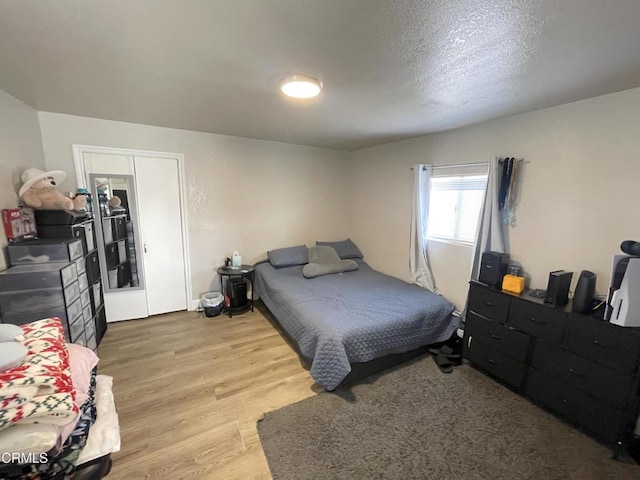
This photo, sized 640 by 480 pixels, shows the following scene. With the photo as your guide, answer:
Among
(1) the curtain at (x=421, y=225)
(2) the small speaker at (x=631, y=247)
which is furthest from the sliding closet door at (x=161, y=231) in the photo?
(2) the small speaker at (x=631, y=247)

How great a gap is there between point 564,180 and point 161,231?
4147 millimetres

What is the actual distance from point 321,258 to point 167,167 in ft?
7.55

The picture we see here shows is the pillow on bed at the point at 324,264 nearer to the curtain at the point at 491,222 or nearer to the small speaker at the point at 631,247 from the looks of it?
the curtain at the point at 491,222

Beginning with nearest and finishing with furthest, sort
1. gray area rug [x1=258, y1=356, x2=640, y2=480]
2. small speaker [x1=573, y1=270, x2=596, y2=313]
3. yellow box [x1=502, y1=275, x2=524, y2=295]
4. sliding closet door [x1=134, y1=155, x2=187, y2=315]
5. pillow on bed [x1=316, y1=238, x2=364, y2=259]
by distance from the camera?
gray area rug [x1=258, y1=356, x2=640, y2=480] < small speaker [x1=573, y1=270, x2=596, y2=313] < yellow box [x1=502, y1=275, x2=524, y2=295] < sliding closet door [x1=134, y1=155, x2=187, y2=315] < pillow on bed [x1=316, y1=238, x2=364, y2=259]

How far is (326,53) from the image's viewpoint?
1.41m

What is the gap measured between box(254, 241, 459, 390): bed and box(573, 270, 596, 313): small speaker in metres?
1.03

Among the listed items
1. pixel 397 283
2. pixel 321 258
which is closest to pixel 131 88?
pixel 321 258

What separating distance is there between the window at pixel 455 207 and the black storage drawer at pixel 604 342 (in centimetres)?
110

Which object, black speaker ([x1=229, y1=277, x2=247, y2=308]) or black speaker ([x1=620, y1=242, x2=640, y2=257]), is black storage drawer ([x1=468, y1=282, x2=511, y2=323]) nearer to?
black speaker ([x1=620, y1=242, x2=640, y2=257])

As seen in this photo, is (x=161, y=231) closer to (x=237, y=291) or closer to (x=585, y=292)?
(x=237, y=291)

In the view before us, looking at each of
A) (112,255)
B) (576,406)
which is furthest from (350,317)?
(112,255)

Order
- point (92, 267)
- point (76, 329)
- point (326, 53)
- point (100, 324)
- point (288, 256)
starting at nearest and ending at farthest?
point (326, 53)
point (76, 329)
point (92, 267)
point (100, 324)
point (288, 256)

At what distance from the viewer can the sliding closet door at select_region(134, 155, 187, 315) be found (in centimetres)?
319

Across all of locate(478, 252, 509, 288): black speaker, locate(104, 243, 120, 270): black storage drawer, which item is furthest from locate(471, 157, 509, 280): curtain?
locate(104, 243, 120, 270): black storage drawer
